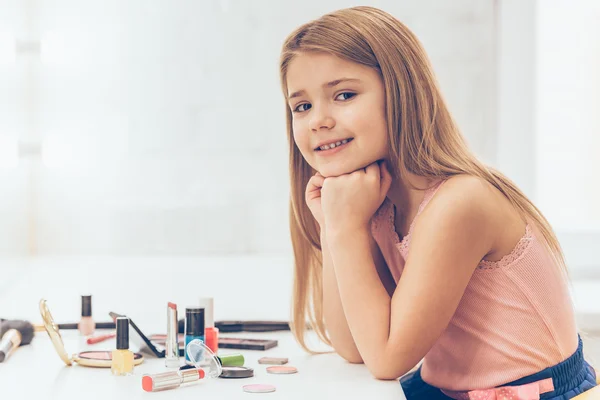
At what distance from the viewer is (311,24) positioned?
113 cm

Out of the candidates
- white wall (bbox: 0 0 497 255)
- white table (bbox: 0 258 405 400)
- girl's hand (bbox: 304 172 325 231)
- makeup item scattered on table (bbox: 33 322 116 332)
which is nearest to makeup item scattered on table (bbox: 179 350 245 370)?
white table (bbox: 0 258 405 400)

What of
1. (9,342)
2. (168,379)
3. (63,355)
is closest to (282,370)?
(168,379)

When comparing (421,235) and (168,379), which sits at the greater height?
(421,235)

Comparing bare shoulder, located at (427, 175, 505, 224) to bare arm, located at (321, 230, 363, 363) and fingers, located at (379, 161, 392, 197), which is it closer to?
fingers, located at (379, 161, 392, 197)

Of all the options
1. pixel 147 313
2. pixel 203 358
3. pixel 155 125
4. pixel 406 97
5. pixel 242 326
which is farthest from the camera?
pixel 155 125

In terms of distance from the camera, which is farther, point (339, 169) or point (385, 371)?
point (339, 169)

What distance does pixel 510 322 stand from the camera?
3.44 ft

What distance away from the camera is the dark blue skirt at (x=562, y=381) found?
103cm

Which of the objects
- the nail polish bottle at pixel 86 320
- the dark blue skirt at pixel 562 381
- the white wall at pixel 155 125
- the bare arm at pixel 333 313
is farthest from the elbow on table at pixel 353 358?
the white wall at pixel 155 125

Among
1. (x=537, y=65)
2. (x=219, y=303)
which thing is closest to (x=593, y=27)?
(x=537, y=65)

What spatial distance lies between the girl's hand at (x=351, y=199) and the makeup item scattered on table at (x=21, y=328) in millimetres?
493

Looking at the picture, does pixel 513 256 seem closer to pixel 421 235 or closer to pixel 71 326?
pixel 421 235

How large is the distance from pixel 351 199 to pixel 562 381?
1.23 ft

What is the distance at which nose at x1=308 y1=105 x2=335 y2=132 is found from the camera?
1.09 meters
